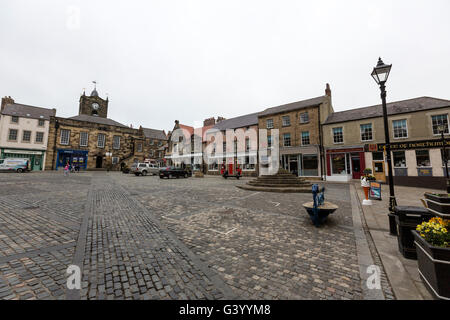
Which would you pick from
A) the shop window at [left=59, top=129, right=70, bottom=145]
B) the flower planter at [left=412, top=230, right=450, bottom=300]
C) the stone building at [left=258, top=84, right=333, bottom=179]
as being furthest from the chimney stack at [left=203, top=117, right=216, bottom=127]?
the flower planter at [left=412, top=230, right=450, bottom=300]

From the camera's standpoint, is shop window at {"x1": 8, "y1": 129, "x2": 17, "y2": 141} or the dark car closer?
the dark car

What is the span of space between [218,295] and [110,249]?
2481 millimetres

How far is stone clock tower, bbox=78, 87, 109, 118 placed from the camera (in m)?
40.8

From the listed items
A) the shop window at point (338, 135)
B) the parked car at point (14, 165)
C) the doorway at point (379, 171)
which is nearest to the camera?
the doorway at point (379, 171)

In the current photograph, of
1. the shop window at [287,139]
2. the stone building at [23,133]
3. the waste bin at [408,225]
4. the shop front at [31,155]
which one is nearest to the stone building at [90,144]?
the shop front at [31,155]

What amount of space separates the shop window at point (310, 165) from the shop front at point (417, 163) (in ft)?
18.2

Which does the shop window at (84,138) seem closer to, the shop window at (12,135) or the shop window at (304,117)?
the shop window at (12,135)

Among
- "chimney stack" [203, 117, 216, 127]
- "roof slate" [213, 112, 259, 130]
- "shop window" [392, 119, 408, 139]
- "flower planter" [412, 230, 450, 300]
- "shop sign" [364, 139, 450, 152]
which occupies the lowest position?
"flower planter" [412, 230, 450, 300]

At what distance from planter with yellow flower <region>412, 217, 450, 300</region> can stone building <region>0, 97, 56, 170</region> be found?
41.8m

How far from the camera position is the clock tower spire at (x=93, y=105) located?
40.8 meters

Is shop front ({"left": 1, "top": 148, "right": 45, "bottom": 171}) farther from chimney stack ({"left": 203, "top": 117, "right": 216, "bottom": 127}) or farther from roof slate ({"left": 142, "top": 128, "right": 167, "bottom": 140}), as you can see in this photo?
chimney stack ({"left": 203, "top": 117, "right": 216, "bottom": 127})

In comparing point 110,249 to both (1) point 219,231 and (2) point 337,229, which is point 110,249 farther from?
(2) point 337,229

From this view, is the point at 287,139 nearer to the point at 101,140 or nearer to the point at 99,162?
the point at 101,140
